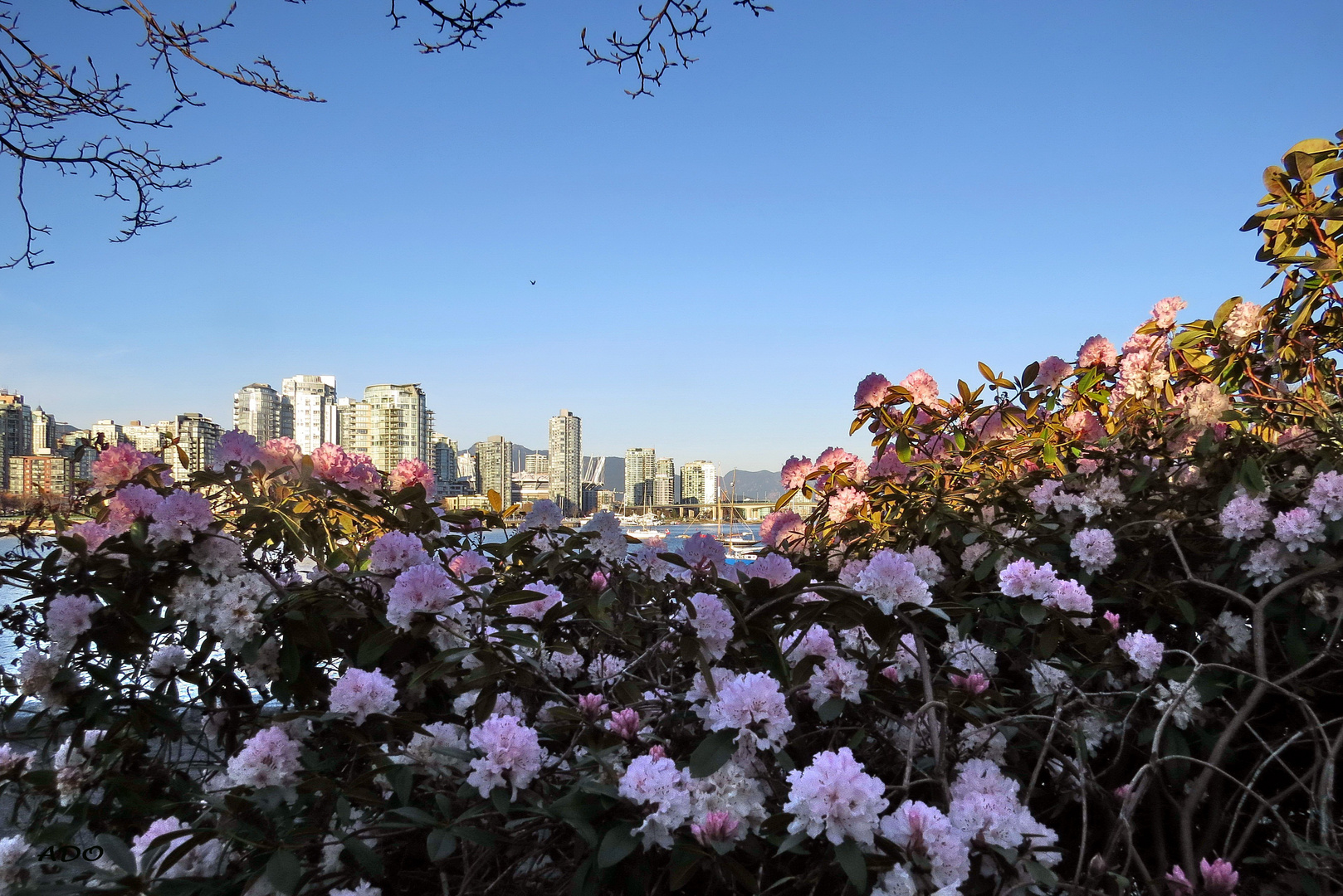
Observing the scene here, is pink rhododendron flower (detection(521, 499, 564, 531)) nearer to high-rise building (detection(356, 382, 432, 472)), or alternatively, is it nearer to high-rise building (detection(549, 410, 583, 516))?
high-rise building (detection(356, 382, 432, 472))

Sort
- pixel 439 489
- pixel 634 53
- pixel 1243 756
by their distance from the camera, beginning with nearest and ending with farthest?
pixel 1243 756
pixel 439 489
pixel 634 53

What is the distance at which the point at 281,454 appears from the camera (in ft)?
5.47

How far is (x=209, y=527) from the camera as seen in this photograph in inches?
53.8

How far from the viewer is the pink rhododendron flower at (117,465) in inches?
60.9

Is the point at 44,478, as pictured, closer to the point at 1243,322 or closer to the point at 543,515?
the point at 543,515

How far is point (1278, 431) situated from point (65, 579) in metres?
2.41

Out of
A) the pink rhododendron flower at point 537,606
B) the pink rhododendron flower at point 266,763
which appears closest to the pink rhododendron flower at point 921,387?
the pink rhododendron flower at point 537,606

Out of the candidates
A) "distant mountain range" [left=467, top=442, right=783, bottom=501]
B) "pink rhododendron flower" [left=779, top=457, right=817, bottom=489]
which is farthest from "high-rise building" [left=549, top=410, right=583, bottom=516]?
"pink rhododendron flower" [left=779, top=457, right=817, bottom=489]

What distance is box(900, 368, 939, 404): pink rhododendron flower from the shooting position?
2010 millimetres

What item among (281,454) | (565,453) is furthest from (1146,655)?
(565,453)

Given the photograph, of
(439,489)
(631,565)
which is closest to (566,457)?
(439,489)

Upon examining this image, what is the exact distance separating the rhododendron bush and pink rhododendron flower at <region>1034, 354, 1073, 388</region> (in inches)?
4.7

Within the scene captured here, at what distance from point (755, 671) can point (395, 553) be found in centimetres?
61

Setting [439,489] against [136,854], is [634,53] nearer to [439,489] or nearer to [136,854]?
[439,489]
